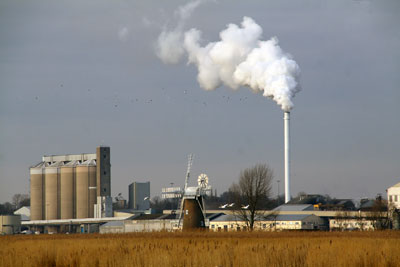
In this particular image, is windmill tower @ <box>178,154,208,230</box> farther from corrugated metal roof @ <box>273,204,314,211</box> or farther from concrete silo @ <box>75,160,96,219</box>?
concrete silo @ <box>75,160,96,219</box>

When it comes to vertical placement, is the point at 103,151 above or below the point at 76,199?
above

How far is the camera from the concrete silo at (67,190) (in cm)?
18288

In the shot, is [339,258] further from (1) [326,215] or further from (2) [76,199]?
(2) [76,199]

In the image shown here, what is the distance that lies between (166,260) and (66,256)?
23.6 feet

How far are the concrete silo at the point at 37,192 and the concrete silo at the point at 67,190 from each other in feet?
24.4

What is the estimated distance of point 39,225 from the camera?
178500 mm

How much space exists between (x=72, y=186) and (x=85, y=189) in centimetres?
626

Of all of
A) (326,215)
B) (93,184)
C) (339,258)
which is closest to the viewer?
(339,258)

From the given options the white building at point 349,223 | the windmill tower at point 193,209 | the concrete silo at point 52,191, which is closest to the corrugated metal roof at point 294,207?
the white building at point 349,223

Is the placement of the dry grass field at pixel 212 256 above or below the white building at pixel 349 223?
above

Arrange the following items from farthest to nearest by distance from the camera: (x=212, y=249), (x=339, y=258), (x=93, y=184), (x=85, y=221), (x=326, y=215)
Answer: (x=93, y=184), (x=85, y=221), (x=326, y=215), (x=212, y=249), (x=339, y=258)

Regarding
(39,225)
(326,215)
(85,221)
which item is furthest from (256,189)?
(39,225)

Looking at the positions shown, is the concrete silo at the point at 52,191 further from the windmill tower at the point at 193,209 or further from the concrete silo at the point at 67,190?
the windmill tower at the point at 193,209

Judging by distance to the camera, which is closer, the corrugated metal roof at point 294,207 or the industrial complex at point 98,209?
the industrial complex at point 98,209
